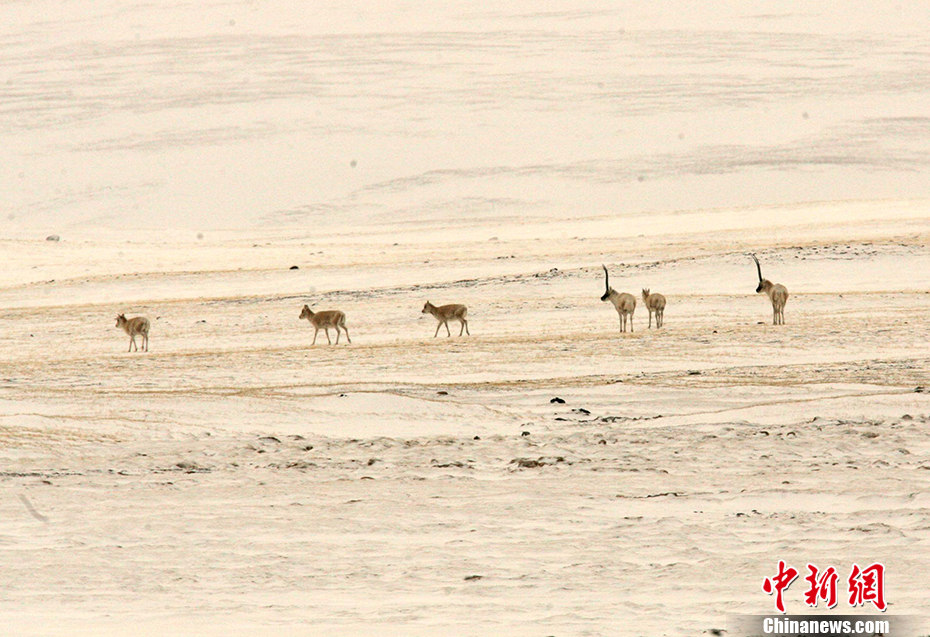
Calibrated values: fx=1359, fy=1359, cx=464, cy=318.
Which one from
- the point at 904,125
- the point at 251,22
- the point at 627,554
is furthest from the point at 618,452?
the point at 251,22

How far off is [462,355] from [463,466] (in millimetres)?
6422

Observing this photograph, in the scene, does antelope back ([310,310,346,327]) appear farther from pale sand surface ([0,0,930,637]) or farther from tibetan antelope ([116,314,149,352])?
tibetan antelope ([116,314,149,352])

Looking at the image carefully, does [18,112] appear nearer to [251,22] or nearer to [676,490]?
[251,22]

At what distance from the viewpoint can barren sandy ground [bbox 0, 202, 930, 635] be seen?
264 inches

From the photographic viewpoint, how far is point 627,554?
7.35 m

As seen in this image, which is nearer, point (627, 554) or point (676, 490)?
point (627, 554)

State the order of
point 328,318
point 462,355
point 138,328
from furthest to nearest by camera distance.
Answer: point 138,328 → point 328,318 → point 462,355

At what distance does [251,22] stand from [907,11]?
34.6 meters

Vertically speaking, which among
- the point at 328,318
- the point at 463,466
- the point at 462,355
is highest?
the point at 328,318

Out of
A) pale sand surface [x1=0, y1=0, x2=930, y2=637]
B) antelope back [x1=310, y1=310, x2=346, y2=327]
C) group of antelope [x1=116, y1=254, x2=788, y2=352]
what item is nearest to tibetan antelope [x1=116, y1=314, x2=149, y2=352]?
group of antelope [x1=116, y1=254, x2=788, y2=352]

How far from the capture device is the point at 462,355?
16.3 meters

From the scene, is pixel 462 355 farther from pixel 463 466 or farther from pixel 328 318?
pixel 463 466

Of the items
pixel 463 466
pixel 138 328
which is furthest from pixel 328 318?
pixel 463 466

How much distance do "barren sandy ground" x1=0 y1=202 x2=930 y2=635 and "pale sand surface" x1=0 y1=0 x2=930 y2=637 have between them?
39 millimetres
